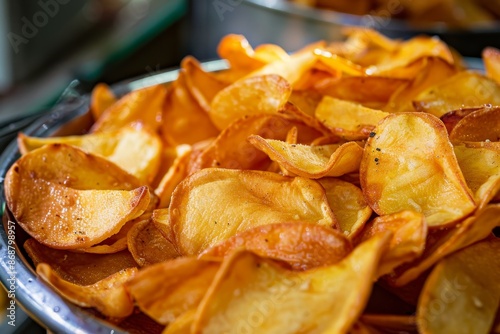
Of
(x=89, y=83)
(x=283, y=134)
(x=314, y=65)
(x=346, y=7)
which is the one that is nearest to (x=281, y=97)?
(x=283, y=134)

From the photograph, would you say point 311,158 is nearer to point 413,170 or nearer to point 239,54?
point 413,170

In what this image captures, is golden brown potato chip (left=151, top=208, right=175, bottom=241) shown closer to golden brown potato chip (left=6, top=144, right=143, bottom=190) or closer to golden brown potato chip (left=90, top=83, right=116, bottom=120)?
golden brown potato chip (left=6, top=144, right=143, bottom=190)

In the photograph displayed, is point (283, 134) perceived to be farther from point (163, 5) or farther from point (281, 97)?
point (163, 5)

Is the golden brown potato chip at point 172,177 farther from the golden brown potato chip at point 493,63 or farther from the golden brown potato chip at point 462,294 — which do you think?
the golden brown potato chip at point 493,63

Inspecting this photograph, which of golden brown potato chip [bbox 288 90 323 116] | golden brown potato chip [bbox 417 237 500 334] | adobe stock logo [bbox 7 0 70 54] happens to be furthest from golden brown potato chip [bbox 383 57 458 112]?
adobe stock logo [bbox 7 0 70 54]

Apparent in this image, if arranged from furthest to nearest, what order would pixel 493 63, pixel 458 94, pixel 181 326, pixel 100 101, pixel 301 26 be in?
pixel 301 26 → pixel 100 101 → pixel 493 63 → pixel 458 94 → pixel 181 326

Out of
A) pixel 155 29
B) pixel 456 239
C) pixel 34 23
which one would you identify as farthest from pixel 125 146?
pixel 34 23
